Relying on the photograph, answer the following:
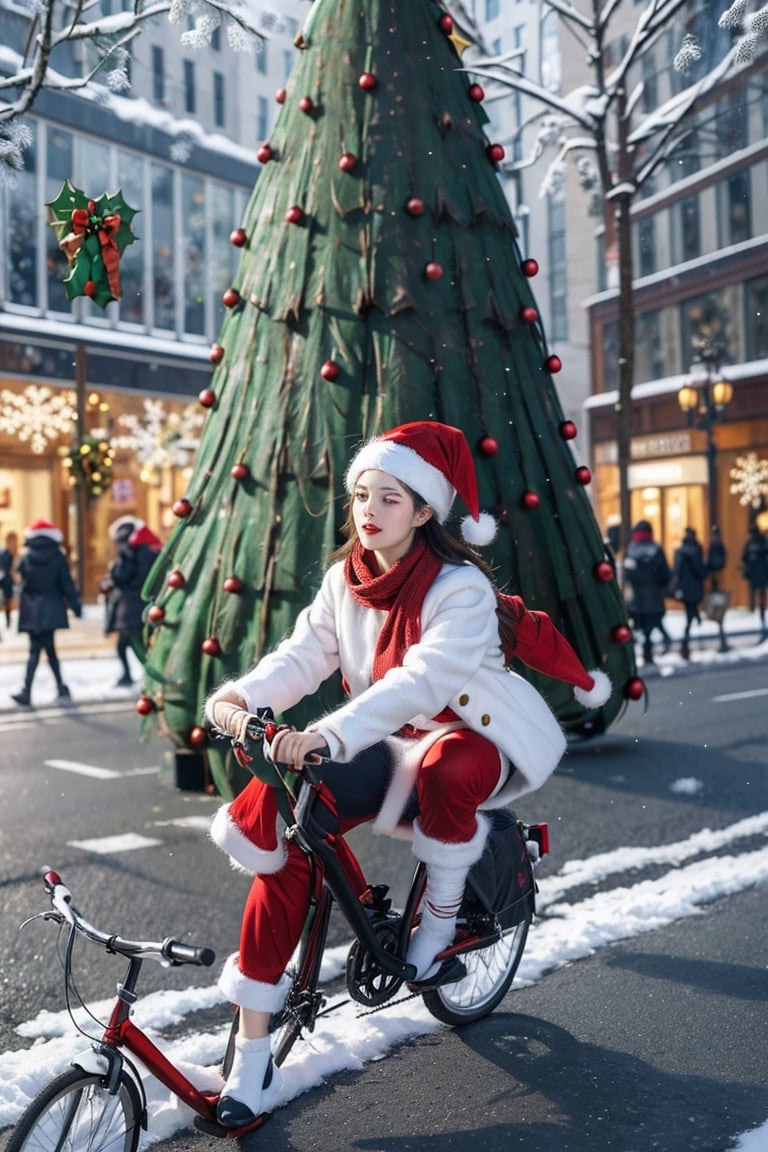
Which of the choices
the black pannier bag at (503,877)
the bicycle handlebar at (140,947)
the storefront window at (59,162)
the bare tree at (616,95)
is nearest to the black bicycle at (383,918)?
the black pannier bag at (503,877)

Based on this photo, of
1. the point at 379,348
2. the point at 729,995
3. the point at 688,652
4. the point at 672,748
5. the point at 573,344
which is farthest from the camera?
the point at 688,652

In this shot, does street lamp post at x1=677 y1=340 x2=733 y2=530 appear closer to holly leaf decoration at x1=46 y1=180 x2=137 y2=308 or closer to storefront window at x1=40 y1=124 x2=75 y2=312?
storefront window at x1=40 y1=124 x2=75 y2=312

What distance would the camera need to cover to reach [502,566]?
4402 mm

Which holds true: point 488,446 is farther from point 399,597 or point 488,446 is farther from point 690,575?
point 690,575

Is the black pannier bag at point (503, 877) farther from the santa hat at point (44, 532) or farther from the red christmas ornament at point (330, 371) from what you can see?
the santa hat at point (44, 532)

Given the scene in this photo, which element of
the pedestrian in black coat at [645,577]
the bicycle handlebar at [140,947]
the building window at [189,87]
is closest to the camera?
the bicycle handlebar at [140,947]

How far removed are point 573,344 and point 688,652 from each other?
33.6 ft

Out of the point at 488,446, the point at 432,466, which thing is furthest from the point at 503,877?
the point at 488,446

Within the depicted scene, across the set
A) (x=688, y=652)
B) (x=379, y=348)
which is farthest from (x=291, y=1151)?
(x=688, y=652)

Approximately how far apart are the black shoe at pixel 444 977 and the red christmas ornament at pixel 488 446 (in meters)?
1.78

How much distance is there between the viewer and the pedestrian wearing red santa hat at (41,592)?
11.4 m

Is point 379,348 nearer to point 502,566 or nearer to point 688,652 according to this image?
point 502,566

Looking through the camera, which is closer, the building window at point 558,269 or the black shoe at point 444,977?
the black shoe at point 444,977

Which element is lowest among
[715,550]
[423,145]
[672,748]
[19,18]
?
[672,748]
